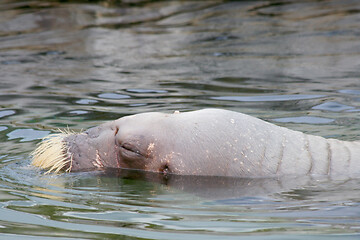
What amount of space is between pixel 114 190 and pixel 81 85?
4774mm

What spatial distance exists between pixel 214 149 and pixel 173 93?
373 centimetres

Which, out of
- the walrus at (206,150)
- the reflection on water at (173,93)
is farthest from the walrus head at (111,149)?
the reflection on water at (173,93)

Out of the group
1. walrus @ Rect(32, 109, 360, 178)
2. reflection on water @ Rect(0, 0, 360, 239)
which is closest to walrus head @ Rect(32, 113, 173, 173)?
walrus @ Rect(32, 109, 360, 178)

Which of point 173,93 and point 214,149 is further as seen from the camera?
point 173,93

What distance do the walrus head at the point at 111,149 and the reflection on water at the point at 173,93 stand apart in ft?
0.51

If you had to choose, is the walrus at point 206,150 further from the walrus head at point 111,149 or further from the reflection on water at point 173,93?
the reflection on water at point 173,93

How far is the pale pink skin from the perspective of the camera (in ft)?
17.3

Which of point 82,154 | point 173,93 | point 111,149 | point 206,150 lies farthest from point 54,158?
point 173,93

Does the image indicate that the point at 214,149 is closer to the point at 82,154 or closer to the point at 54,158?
the point at 82,154

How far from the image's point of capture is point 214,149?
5.26m

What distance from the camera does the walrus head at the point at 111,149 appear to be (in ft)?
17.7

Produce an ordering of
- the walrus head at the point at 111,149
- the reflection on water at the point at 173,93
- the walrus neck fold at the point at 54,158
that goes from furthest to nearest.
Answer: the walrus neck fold at the point at 54,158
the walrus head at the point at 111,149
the reflection on water at the point at 173,93

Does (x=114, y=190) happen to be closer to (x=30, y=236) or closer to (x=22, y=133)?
(x=30, y=236)

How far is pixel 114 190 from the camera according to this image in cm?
509
